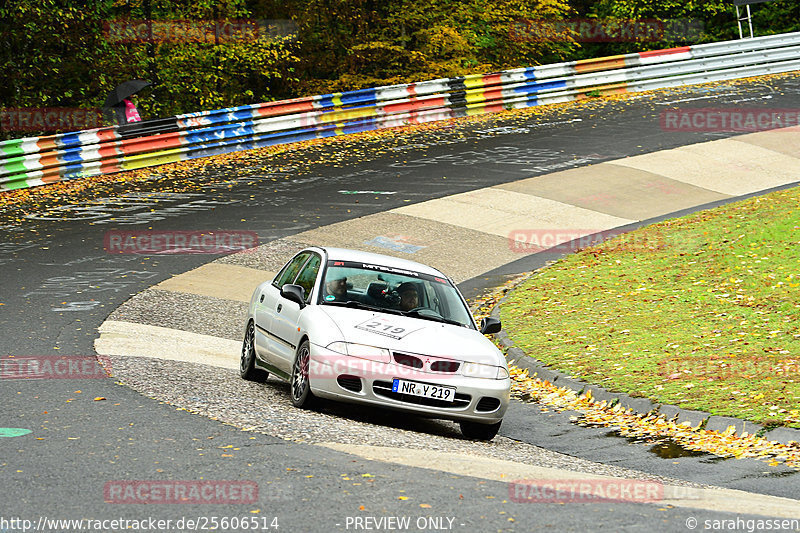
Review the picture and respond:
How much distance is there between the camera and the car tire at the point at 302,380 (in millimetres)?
9305

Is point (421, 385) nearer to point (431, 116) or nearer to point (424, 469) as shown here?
point (424, 469)

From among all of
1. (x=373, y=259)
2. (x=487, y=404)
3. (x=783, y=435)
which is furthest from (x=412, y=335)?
(x=783, y=435)

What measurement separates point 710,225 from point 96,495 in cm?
1461

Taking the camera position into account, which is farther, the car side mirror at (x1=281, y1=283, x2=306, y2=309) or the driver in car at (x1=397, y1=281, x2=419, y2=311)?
the driver in car at (x1=397, y1=281, x2=419, y2=311)

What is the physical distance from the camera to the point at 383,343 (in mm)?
9156

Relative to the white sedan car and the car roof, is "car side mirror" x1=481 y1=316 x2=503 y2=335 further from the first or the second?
the car roof

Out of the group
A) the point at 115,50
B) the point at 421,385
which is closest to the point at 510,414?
the point at 421,385

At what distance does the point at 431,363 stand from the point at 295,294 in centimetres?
171

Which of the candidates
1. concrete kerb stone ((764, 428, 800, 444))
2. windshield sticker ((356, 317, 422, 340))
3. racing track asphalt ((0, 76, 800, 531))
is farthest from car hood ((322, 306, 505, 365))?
concrete kerb stone ((764, 428, 800, 444))

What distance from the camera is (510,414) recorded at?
10781 mm

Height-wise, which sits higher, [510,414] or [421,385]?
[421,385]

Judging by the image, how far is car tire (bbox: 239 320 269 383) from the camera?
36.3 ft

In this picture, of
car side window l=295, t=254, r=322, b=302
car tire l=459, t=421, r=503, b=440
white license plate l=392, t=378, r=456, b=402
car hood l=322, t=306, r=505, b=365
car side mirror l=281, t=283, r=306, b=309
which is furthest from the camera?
car side window l=295, t=254, r=322, b=302

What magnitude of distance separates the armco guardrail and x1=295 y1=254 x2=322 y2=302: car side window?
13385mm
